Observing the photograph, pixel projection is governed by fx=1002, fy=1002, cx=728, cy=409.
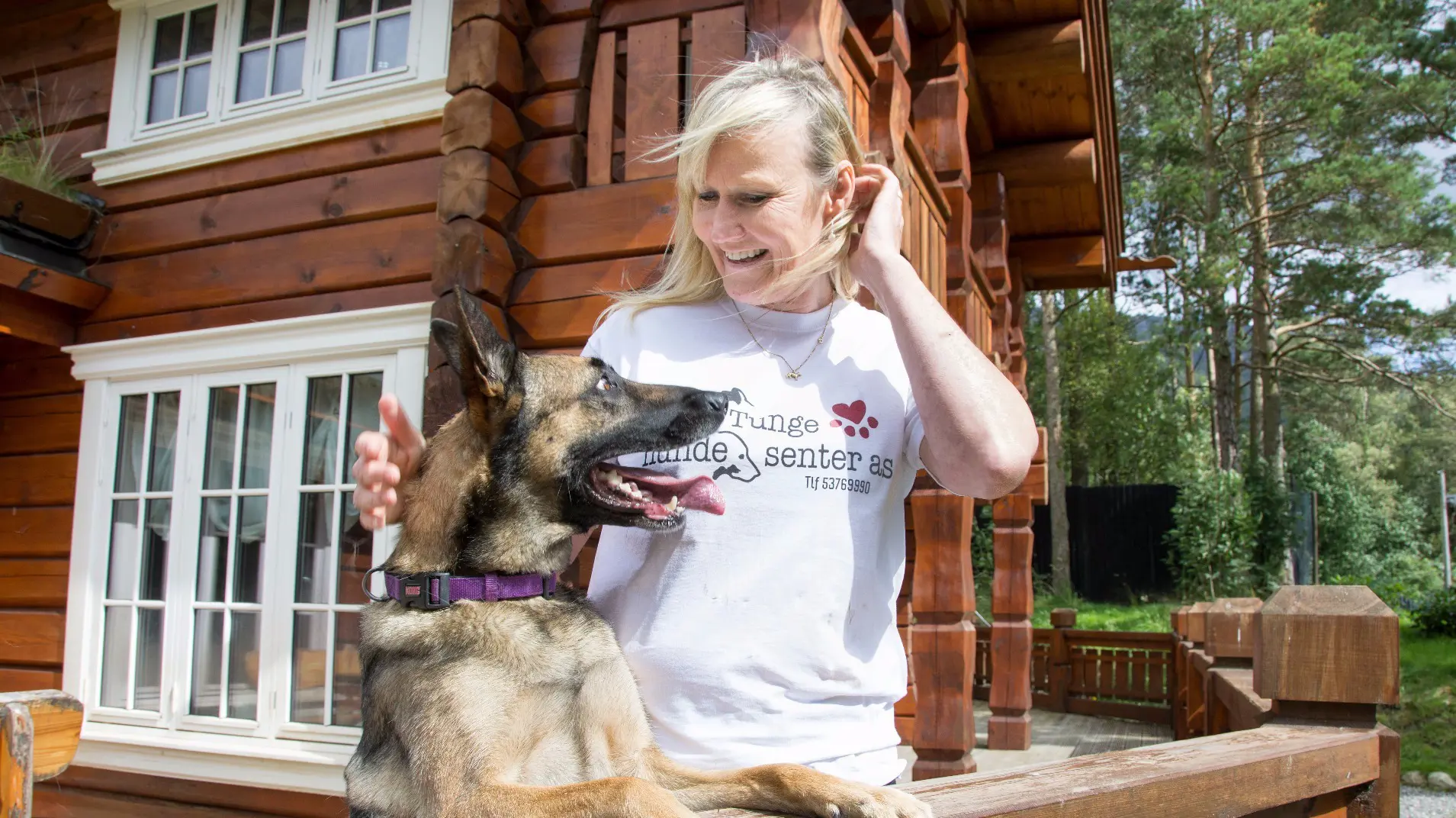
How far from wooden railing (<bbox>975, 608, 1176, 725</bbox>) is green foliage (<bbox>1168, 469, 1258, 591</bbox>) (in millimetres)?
9634

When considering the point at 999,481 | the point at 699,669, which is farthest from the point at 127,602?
the point at 999,481

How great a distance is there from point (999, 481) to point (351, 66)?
4.63m

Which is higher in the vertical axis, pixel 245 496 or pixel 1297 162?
pixel 1297 162

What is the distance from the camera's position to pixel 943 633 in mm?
4926

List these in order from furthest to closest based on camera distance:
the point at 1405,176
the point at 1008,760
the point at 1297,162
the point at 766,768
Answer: the point at 1297,162, the point at 1405,176, the point at 1008,760, the point at 766,768

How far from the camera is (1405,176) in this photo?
21.8 meters

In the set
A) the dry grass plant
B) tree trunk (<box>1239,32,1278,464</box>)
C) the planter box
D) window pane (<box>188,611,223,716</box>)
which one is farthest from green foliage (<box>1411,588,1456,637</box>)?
the dry grass plant

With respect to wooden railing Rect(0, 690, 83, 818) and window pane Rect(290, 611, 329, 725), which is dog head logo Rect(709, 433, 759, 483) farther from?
window pane Rect(290, 611, 329, 725)

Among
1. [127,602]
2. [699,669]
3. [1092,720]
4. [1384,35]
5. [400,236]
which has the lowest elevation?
[1092,720]

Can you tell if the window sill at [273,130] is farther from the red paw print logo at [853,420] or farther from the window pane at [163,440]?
the red paw print logo at [853,420]

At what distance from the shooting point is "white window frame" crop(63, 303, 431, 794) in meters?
4.65

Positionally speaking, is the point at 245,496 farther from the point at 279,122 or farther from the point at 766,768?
the point at 766,768

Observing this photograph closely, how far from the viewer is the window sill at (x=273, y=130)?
4.84 m

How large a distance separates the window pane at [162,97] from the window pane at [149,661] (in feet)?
9.17
